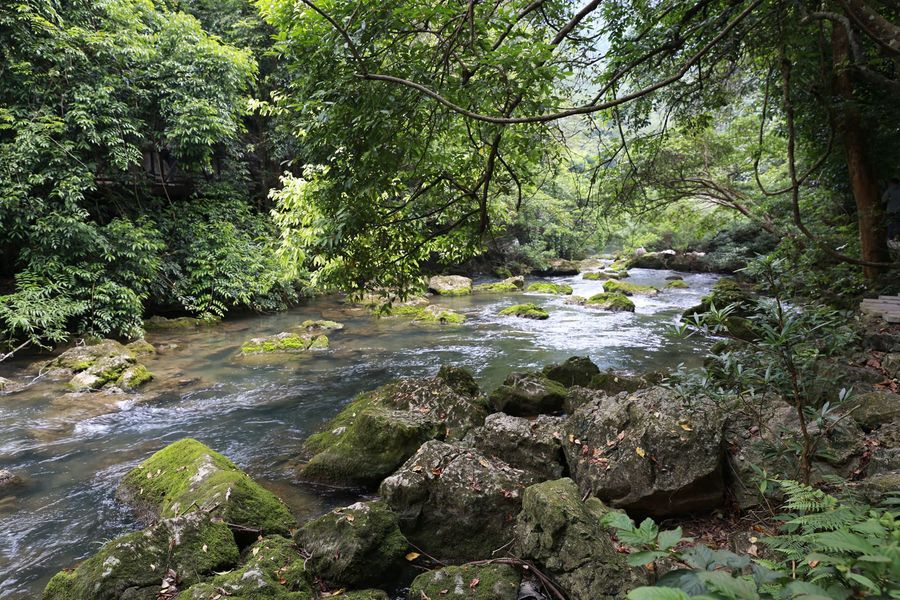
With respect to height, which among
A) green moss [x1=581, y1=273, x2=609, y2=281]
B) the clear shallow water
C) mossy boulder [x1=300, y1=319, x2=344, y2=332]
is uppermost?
green moss [x1=581, y1=273, x2=609, y2=281]

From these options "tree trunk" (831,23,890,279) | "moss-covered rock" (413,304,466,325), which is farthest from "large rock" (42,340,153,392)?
"tree trunk" (831,23,890,279)

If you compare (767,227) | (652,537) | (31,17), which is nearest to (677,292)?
(767,227)

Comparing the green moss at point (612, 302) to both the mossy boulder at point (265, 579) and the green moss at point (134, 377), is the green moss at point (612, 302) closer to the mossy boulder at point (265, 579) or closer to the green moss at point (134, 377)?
the green moss at point (134, 377)

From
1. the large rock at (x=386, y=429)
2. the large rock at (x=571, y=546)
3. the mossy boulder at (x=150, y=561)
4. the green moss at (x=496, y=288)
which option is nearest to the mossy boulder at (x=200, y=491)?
the mossy boulder at (x=150, y=561)

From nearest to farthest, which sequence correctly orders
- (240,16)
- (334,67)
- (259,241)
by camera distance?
(334,67)
(259,241)
(240,16)

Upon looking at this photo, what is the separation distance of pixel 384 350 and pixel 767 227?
805 centimetres

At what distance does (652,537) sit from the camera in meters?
1.58

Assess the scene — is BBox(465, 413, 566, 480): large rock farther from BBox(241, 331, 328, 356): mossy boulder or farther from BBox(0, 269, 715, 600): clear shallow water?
BBox(241, 331, 328, 356): mossy boulder

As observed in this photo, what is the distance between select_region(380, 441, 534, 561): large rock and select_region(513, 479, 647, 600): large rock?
21.6 inches

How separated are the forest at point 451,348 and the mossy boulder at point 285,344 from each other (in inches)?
4.4

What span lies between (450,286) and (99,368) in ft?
46.3

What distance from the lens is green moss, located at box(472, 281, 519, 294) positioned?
69.6ft

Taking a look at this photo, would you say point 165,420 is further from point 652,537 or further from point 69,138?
point 69,138

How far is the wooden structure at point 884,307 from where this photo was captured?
6.97 meters
